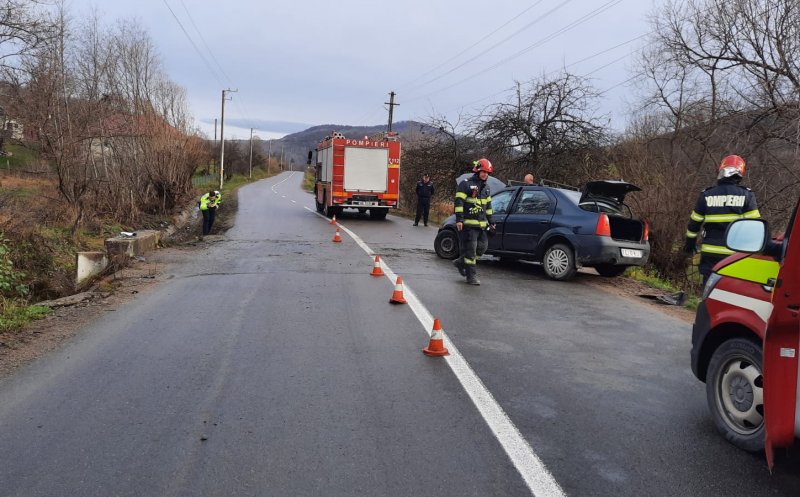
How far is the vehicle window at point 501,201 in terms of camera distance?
1069cm

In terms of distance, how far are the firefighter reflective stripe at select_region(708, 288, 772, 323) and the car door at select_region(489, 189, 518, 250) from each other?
6734mm

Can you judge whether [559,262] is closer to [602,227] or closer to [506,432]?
[602,227]

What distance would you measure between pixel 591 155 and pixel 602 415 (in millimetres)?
18018

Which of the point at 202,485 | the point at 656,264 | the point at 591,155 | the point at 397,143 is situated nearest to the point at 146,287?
the point at 202,485

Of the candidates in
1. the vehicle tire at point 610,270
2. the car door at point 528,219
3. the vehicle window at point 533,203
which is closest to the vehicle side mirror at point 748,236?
the car door at point 528,219

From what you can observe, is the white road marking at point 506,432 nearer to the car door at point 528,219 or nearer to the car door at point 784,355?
the car door at point 784,355

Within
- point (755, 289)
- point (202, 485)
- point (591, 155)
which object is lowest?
point (202, 485)

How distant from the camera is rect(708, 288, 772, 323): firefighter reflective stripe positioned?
335cm

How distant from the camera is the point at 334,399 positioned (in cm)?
Result: 422

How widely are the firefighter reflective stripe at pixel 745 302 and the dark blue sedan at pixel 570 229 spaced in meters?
5.40

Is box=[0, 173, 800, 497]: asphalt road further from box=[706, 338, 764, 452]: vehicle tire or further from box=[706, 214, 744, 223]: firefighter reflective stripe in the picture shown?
box=[706, 214, 744, 223]: firefighter reflective stripe

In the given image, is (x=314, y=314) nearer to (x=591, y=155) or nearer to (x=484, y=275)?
(x=484, y=275)

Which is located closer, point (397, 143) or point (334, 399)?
point (334, 399)

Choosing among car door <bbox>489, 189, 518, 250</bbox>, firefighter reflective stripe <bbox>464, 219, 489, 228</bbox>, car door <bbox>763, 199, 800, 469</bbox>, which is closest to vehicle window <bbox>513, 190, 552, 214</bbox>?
car door <bbox>489, 189, 518, 250</bbox>
